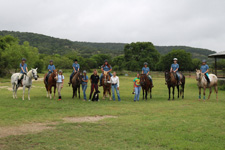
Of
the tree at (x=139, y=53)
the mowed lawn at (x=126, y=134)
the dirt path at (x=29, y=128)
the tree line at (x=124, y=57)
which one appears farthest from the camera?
the tree at (x=139, y=53)

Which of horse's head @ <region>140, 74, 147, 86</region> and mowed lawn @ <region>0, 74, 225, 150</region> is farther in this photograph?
horse's head @ <region>140, 74, 147, 86</region>

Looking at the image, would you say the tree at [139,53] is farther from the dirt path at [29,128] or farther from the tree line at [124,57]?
the dirt path at [29,128]

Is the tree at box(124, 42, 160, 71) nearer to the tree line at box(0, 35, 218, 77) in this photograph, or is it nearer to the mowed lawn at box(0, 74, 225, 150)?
the tree line at box(0, 35, 218, 77)

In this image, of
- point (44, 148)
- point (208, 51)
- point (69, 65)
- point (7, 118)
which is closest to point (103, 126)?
point (44, 148)

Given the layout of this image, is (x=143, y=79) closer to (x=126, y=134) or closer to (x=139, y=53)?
(x=126, y=134)

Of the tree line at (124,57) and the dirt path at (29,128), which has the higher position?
the tree line at (124,57)

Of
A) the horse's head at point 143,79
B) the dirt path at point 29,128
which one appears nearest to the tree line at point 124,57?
the horse's head at point 143,79

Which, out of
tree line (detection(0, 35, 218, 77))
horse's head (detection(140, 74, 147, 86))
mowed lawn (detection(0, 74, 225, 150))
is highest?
tree line (detection(0, 35, 218, 77))

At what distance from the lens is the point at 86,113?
35.2ft

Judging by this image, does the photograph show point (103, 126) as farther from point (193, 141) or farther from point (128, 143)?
point (193, 141)

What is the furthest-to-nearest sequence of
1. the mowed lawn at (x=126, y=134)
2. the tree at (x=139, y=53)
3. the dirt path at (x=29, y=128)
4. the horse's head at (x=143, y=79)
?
the tree at (x=139, y=53), the horse's head at (x=143, y=79), the dirt path at (x=29, y=128), the mowed lawn at (x=126, y=134)

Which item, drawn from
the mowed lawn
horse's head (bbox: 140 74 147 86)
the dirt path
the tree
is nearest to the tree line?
the tree

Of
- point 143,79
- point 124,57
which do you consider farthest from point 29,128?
point 124,57

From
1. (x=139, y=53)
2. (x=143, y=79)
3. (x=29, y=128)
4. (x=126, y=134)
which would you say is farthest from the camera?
(x=139, y=53)
